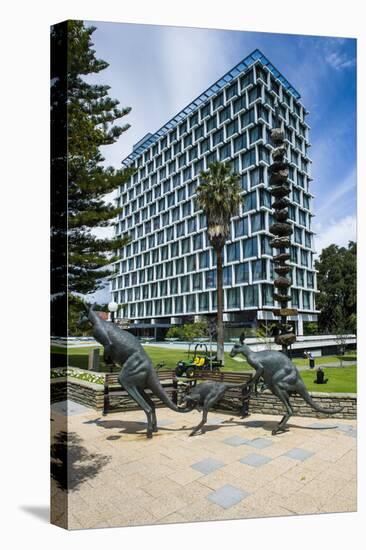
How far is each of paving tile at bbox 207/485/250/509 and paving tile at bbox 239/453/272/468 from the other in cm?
70

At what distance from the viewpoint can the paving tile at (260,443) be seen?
698cm

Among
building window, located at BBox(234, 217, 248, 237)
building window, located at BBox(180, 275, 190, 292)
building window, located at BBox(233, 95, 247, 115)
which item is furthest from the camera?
building window, located at BBox(180, 275, 190, 292)

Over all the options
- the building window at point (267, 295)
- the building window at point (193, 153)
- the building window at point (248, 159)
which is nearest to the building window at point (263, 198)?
the building window at point (248, 159)

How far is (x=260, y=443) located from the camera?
23.3ft

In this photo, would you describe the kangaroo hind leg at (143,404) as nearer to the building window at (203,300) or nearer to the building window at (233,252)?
the building window at (233,252)

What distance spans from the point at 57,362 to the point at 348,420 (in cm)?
605

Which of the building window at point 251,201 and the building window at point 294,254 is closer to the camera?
the building window at point 251,201

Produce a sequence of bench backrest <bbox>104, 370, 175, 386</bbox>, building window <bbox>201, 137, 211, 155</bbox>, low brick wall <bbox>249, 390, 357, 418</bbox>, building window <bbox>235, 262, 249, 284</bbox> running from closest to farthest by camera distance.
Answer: low brick wall <bbox>249, 390, 357, 418</bbox>
bench backrest <bbox>104, 370, 175, 386</bbox>
building window <bbox>235, 262, 249, 284</bbox>
building window <bbox>201, 137, 211, 155</bbox>

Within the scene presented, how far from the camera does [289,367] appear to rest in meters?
7.83

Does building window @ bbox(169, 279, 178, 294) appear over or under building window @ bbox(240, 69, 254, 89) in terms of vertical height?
under

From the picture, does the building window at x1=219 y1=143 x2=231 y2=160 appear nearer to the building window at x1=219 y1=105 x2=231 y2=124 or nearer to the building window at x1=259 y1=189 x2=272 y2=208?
the building window at x1=219 y1=105 x2=231 y2=124

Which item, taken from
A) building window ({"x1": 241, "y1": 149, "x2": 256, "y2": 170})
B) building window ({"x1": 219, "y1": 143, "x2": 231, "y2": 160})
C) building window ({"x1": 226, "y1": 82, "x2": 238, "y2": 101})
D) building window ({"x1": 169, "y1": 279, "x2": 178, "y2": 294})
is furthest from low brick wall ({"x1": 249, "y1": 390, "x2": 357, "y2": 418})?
building window ({"x1": 226, "y1": 82, "x2": 238, "y2": 101})

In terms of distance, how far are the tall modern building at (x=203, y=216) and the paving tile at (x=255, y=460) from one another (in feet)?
86.3

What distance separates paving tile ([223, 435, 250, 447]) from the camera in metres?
7.05
